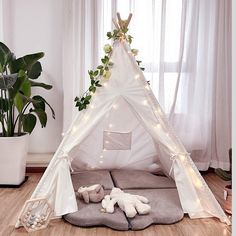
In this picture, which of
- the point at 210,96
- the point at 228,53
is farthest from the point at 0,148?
the point at 228,53

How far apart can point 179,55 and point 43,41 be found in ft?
5.24

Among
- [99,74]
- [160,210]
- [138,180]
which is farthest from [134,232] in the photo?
[99,74]

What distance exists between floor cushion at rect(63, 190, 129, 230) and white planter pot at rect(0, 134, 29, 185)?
1047 mm

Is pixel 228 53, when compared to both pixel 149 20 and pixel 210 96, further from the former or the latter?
pixel 149 20

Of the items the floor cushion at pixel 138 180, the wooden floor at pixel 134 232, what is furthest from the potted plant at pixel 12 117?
the floor cushion at pixel 138 180

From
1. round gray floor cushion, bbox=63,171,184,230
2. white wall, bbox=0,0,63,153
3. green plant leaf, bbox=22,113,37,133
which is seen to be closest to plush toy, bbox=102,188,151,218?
round gray floor cushion, bbox=63,171,184,230

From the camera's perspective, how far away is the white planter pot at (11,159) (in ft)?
10.1

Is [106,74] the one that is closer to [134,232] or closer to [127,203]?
[127,203]

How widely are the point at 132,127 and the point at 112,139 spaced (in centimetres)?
26

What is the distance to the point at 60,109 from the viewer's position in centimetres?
378

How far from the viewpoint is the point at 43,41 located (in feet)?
12.3

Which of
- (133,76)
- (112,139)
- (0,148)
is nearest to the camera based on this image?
(133,76)

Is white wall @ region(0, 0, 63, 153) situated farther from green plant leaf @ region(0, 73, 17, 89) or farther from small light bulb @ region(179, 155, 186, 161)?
small light bulb @ region(179, 155, 186, 161)

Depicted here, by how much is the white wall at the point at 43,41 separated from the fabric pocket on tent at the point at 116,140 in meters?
0.74
